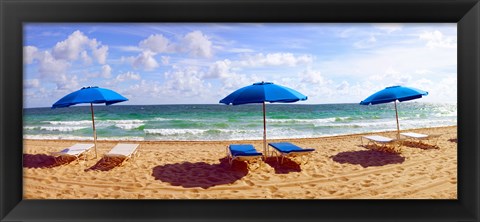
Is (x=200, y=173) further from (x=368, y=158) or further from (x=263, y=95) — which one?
(x=368, y=158)

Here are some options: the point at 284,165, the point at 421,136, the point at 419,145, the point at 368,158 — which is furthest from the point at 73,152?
the point at 419,145

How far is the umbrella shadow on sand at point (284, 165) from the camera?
13.1 ft

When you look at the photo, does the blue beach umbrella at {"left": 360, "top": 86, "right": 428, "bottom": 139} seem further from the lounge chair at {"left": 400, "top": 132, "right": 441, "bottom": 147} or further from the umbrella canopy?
the umbrella canopy

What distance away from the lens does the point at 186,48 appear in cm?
625

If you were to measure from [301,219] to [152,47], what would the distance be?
15.8 ft

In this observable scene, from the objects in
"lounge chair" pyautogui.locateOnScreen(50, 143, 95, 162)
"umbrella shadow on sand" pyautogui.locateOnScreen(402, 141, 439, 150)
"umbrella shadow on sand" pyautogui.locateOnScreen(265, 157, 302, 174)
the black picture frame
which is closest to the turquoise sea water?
"umbrella shadow on sand" pyautogui.locateOnScreen(402, 141, 439, 150)

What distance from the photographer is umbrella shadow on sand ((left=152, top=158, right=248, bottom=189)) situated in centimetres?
365

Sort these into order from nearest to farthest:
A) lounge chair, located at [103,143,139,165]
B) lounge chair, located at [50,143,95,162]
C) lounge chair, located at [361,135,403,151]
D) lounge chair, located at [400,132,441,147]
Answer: lounge chair, located at [103,143,139,165] → lounge chair, located at [50,143,95,162] → lounge chair, located at [361,135,403,151] → lounge chair, located at [400,132,441,147]

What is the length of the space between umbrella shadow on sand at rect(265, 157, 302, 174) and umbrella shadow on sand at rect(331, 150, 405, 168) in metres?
0.91

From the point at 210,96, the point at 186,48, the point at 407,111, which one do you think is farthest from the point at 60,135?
the point at 407,111
